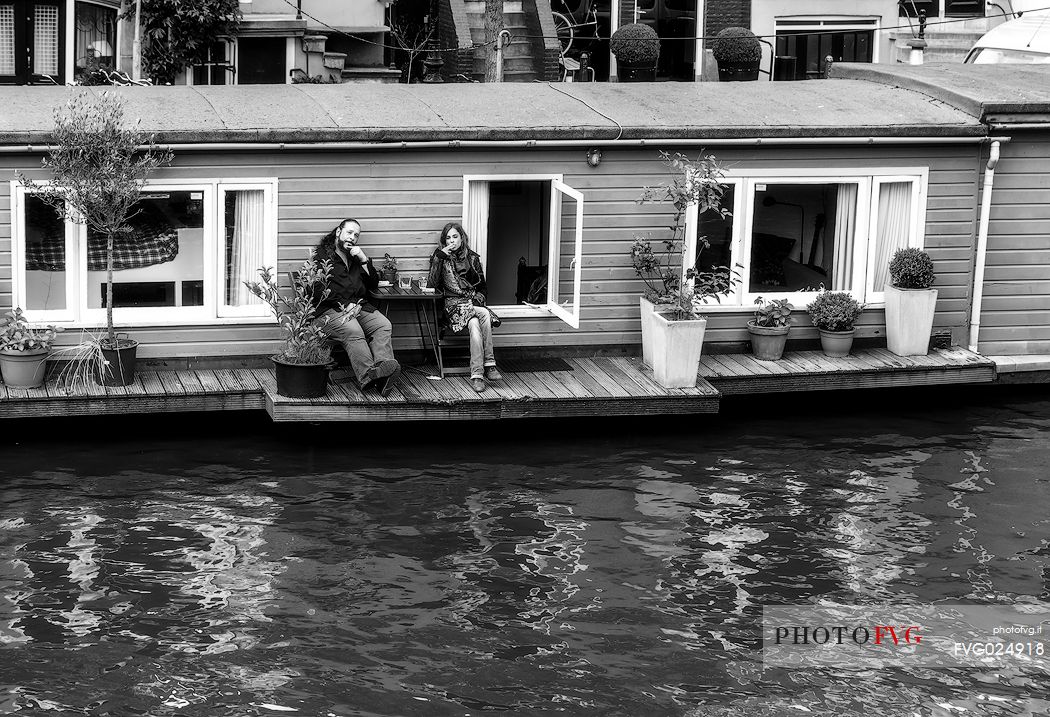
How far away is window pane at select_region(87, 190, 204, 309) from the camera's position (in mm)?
13117

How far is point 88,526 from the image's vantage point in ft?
35.8

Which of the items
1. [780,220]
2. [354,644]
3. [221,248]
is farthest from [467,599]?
[780,220]

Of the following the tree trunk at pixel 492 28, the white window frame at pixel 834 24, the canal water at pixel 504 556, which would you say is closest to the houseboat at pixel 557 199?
the canal water at pixel 504 556

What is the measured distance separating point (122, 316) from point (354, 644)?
508 centimetres

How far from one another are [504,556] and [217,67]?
13424 mm

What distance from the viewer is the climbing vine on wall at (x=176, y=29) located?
68.6 ft

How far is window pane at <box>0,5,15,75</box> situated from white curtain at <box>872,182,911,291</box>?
496 inches

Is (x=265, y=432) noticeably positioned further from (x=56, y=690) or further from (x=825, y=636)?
(x=825, y=636)

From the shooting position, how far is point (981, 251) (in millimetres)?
14508

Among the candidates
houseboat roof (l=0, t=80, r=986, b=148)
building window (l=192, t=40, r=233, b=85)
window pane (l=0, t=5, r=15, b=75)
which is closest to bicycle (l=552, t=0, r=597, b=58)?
building window (l=192, t=40, r=233, b=85)

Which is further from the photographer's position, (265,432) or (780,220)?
(780,220)

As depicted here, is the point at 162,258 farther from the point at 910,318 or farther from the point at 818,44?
the point at 818,44

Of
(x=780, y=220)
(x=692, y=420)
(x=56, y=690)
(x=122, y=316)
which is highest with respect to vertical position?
(x=780, y=220)

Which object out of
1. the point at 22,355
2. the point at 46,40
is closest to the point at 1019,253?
the point at 22,355
